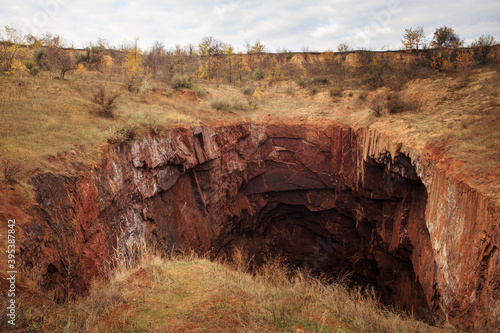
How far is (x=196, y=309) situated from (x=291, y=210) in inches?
536

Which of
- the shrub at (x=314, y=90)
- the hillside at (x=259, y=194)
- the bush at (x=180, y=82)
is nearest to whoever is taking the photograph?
the hillside at (x=259, y=194)

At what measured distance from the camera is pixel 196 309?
196 inches

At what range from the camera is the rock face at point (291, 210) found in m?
6.21

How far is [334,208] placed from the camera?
16609mm

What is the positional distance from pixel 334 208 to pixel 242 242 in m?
5.59

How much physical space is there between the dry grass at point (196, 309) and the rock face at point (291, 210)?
58.2 inches

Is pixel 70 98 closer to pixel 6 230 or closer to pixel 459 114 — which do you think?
pixel 6 230

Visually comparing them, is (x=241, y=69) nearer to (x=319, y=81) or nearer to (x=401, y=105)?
(x=319, y=81)

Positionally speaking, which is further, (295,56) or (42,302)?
(295,56)

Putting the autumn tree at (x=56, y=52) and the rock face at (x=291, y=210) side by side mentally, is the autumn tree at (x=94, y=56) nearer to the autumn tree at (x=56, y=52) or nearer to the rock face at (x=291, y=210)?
the autumn tree at (x=56, y=52)

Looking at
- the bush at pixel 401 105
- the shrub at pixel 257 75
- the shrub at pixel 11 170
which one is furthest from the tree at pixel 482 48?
the shrub at pixel 11 170

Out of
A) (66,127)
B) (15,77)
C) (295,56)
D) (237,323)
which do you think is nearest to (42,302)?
(237,323)

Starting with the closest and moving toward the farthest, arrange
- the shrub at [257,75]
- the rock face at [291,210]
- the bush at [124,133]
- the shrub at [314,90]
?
the rock face at [291,210] → the bush at [124,133] → the shrub at [314,90] → the shrub at [257,75]

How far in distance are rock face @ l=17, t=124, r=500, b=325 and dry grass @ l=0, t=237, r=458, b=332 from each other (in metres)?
1.48
